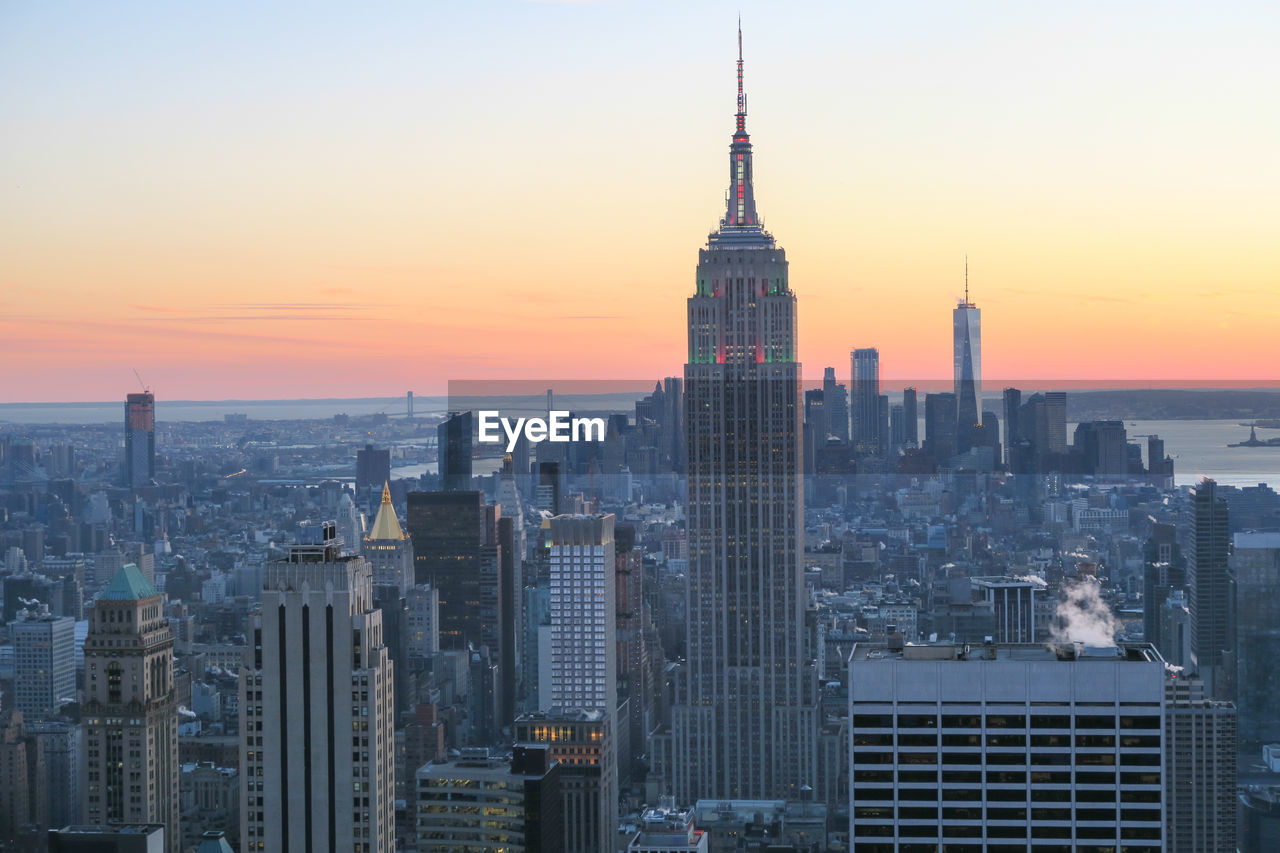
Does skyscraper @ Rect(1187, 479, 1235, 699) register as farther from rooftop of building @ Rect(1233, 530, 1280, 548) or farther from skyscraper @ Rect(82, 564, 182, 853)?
skyscraper @ Rect(82, 564, 182, 853)

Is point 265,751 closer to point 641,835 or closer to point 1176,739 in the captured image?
point 641,835

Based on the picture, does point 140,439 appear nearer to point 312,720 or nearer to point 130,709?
point 130,709

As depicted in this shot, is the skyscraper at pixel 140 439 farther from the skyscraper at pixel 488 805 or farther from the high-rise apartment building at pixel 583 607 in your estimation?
the high-rise apartment building at pixel 583 607

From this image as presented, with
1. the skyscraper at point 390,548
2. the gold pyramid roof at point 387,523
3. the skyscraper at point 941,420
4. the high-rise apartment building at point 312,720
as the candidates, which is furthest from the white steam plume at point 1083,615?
the gold pyramid roof at point 387,523

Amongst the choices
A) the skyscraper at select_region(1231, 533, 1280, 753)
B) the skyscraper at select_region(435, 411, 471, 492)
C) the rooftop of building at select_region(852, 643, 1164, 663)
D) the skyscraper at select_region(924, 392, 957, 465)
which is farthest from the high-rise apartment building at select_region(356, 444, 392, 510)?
the skyscraper at select_region(1231, 533, 1280, 753)

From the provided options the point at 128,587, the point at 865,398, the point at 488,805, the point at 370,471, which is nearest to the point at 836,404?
the point at 865,398

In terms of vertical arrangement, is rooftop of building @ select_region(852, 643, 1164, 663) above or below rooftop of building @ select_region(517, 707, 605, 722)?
above
